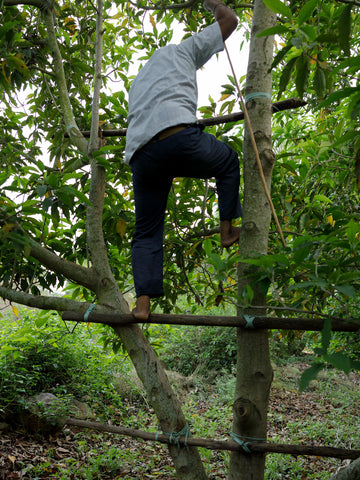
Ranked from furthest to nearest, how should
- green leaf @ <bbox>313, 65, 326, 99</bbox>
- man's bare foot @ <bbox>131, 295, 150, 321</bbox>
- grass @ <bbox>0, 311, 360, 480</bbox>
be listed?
grass @ <bbox>0, 311, 360, 480</bbox> → man's bare foot @ <bbox>131, 295, 150, 321</bbox> → green leaf @ <bbox>313, 65, 326, 99</bbox>

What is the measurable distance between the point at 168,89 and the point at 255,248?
30.4 inches

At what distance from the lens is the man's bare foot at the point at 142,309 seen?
68.3 inches

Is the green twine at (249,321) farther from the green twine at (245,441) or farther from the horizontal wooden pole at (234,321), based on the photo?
the green twine at (245,441)

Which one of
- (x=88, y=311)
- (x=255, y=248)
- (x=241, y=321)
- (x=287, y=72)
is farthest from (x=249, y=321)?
(x=287, y=72)

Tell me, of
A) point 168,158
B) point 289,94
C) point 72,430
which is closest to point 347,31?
point 168,158

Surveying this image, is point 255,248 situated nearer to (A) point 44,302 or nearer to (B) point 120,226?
(B) point 120,226

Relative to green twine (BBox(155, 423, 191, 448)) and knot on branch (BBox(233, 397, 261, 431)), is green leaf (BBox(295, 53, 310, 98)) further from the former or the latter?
green twine (BBox(155, 423, 191, 448))

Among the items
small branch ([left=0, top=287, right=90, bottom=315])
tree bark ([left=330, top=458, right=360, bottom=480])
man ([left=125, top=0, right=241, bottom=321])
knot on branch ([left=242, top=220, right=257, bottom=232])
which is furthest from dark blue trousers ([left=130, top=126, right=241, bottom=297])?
tree bark ([left=330, top=458, right=360, bottom=480])

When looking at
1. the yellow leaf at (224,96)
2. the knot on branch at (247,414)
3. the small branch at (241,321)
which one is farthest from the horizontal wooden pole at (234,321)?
the yellow leaf at (224,96)

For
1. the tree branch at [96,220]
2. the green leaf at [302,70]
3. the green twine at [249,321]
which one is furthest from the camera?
Answer: the tree branch at [96,220]

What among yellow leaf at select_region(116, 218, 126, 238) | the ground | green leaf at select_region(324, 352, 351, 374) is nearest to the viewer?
green leaf at select_region(324, 352, 351, 374)

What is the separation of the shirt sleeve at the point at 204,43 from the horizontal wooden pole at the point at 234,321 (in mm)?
1168

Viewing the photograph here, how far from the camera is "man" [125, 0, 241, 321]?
5.34 ft

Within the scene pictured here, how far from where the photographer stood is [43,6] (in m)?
2.23
